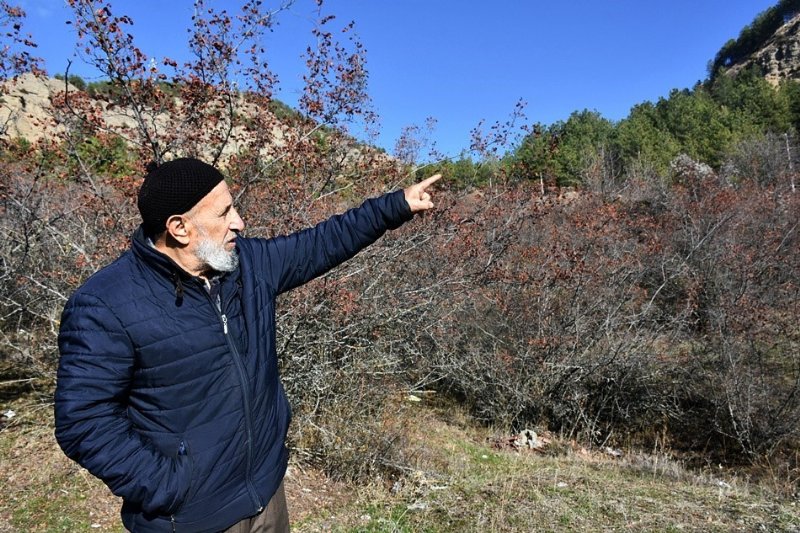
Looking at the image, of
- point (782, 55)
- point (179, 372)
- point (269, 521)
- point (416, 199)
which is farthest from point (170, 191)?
point (782, 55)

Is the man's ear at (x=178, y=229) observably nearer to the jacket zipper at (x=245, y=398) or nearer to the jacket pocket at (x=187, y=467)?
the jacket zipper at (x=245, y=398)

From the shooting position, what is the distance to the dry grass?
347 centimetres

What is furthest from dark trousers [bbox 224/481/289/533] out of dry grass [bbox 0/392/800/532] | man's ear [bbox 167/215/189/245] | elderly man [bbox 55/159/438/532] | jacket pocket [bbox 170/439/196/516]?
dry grass [bbox 0/392/800/532]

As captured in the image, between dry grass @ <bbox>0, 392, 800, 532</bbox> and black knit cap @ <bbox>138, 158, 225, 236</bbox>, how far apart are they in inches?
111

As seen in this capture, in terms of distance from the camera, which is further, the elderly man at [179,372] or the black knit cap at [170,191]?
the black knit cap at [170,191]

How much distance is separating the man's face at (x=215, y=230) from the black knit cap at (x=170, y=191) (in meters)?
0.04

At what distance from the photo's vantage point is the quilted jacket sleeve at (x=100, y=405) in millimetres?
1363

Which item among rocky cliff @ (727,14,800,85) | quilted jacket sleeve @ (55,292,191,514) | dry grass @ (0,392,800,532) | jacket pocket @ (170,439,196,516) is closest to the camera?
quilted jacket sleeve @ (55,292,191,514)

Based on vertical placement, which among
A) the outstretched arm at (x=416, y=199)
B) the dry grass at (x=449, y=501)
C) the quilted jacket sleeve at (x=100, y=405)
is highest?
the outstretched arm at (x=416, y=199)

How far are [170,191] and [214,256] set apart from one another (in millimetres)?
238

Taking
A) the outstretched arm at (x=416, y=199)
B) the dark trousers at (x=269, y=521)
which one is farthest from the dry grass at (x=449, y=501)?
the outstretched arm at (x=416, y=199)

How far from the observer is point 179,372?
1.52 m

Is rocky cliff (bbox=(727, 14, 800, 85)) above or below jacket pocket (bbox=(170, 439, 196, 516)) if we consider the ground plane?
above

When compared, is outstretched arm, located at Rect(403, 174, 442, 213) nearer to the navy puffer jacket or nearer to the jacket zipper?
the navy puffer jacket
